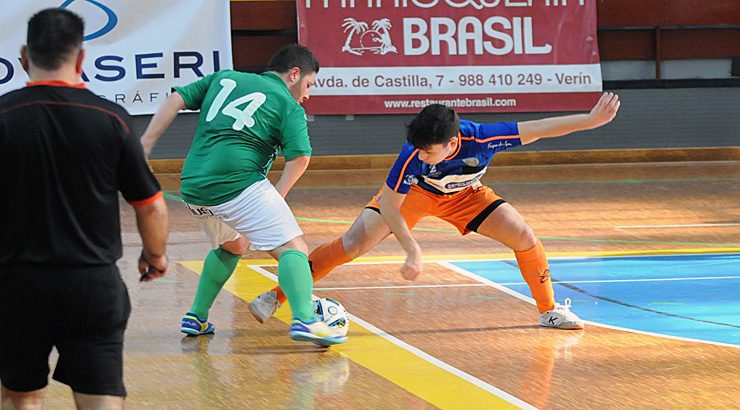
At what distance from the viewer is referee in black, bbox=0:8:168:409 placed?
3.30 m

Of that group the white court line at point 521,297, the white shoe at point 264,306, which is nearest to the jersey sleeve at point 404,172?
the white shoe at point 264,306

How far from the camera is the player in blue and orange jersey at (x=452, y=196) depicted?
590cm

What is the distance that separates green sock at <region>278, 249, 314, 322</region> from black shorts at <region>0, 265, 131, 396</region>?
8.10ft

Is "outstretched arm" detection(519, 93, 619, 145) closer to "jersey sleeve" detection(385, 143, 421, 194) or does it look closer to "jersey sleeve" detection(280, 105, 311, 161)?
"jersey sleeve" detection(385, 143, 421, 194)

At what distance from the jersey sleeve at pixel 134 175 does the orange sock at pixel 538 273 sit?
3502mm

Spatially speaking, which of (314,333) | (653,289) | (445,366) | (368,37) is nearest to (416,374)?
(445,366)

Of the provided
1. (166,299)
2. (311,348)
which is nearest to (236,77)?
(311,348)

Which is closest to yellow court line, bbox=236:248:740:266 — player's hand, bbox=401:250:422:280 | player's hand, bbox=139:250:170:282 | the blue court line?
the blue court line

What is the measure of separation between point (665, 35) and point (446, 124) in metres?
11.6

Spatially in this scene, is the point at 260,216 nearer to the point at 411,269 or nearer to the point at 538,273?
the point at 411,269

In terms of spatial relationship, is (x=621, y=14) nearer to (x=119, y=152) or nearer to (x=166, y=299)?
(x=166, y=299)

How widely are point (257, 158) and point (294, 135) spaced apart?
0.77ft

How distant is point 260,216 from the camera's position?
235 inches

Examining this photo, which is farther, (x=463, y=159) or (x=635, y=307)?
(x=635, y=307)
